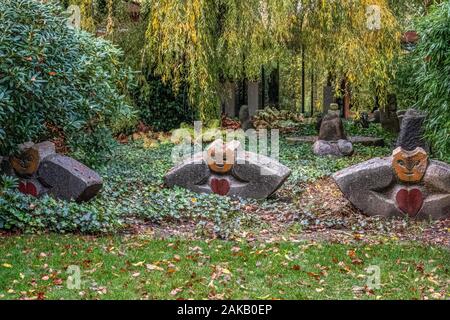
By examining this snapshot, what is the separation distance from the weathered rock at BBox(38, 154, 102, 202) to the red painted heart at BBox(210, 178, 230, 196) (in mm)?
1867

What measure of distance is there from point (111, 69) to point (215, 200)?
9.21ft

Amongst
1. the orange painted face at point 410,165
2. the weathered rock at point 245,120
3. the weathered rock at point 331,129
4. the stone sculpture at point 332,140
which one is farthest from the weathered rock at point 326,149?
the orange painted face at point 410,165

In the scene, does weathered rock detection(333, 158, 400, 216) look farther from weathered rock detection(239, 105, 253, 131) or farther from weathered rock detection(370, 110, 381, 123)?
weathered rock detection(370, 110, 381, 123)

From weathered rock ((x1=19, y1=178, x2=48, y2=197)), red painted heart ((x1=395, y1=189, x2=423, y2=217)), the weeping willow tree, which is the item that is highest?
the weeping willow tree

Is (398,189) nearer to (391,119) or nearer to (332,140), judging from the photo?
(332,140)

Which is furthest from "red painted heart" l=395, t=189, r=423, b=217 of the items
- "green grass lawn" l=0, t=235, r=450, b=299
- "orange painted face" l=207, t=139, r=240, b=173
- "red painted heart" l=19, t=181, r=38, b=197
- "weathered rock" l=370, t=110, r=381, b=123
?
"weathered rock" l=370, t=110, r=381, b=123

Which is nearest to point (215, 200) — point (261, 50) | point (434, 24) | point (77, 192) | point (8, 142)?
point (77, 192)

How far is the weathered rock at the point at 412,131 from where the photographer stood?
1135cm

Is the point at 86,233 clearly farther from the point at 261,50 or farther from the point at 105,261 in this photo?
the point at 261,50

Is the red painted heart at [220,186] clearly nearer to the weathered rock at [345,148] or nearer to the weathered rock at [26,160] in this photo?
the weathered rock at [26,160]

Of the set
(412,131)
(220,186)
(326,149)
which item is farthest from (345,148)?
(220,186)

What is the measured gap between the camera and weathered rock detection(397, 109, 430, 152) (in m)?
Answer: 11.4

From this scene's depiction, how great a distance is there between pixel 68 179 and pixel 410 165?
14.0ft

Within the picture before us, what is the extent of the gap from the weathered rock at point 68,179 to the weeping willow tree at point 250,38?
369cm
